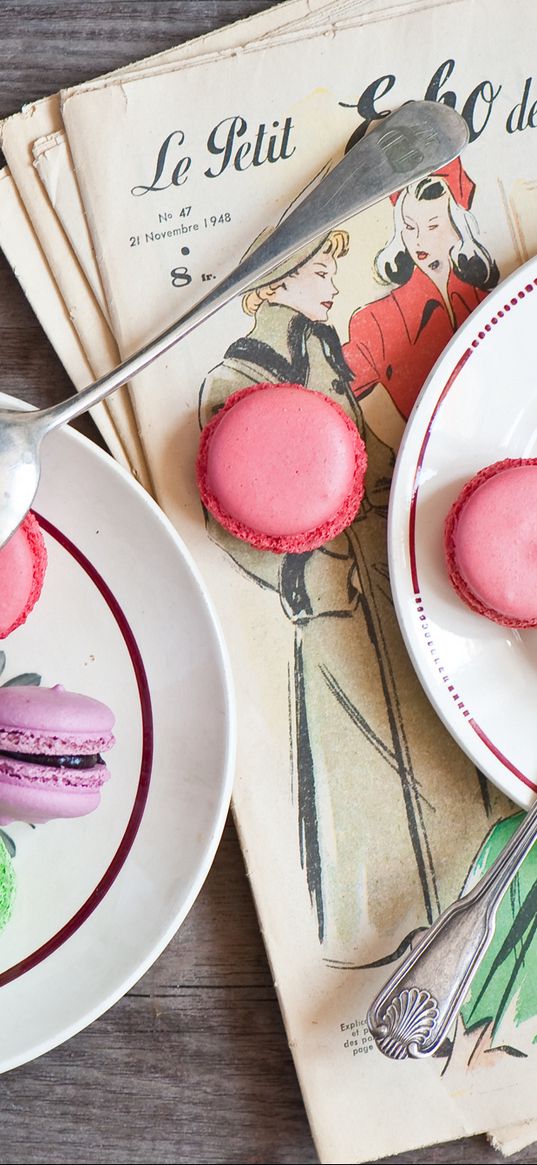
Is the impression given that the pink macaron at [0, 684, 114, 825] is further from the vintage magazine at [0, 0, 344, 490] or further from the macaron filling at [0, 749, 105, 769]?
the vintage magazine at [0, 0, 344, 490]

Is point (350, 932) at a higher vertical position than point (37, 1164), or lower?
higher

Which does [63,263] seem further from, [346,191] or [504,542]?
[504,542]

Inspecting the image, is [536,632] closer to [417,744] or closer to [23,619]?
[417,744]

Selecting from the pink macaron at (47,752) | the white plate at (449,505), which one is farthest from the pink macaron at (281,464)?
the pink macaron at (47,752)

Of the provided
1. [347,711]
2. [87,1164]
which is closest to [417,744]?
[347,711]

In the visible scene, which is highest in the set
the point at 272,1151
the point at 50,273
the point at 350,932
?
the point at 50,273

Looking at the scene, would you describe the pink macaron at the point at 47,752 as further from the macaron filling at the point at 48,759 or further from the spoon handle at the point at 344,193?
the spoon handle at the point at 344,193

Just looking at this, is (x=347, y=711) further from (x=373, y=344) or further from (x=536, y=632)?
(x=373, y=344)
